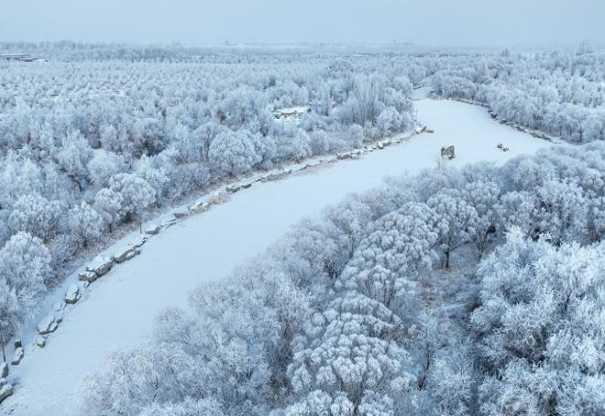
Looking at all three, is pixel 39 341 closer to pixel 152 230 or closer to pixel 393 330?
pixel 152 230

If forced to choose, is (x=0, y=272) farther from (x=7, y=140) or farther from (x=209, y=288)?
A: (x=7, y=140)

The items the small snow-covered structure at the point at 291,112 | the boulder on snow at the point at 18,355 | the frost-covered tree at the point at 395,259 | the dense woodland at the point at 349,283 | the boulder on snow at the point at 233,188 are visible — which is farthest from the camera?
the small snow-covered structure at the point at 291,112

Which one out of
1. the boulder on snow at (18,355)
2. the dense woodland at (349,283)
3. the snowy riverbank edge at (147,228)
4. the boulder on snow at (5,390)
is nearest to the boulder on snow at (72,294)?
the snowy riverbank edge at (147,228)

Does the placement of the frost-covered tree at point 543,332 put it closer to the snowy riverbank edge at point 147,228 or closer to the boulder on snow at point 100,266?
the snowy riverbank edge at point 147,228

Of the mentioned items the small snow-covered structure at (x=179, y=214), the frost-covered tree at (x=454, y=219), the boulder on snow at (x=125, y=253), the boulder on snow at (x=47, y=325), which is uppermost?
the frost-covered tree at (x=454, y=219)

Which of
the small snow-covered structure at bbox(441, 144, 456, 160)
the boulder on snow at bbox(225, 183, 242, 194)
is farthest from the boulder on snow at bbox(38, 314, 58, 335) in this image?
the small snow-covered structure at bbox(441, 144, 456, 160)

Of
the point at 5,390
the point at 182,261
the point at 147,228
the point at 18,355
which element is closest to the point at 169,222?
the point at 147,228

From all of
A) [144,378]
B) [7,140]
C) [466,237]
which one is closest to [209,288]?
[144,378]
